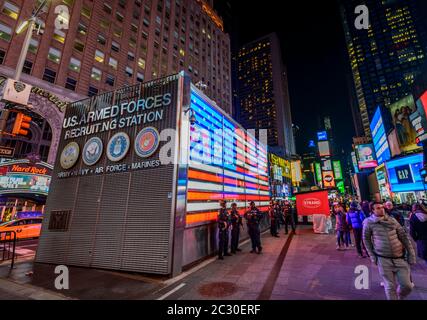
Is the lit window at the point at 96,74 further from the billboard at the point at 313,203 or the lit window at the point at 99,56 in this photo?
the billboard at the point at 313,203

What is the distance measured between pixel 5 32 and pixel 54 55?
173 inches

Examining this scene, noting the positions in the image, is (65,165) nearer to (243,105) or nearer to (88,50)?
(88,50)

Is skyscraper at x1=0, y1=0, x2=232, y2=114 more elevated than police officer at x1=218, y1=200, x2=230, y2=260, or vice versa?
skyscraper at x1=0, y1=0, x2=232, y2=114

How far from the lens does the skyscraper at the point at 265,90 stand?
144m

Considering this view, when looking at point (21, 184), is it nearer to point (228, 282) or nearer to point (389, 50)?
point (228, 282)

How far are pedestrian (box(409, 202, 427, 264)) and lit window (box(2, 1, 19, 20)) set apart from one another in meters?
38.0

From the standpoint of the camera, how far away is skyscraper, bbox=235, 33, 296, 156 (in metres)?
144

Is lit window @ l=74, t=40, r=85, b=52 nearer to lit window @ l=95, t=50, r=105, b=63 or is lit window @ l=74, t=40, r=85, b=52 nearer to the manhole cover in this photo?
lit window @ l=95, t=50, r=105, b=63

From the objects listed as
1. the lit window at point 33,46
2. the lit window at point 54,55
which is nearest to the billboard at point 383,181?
the lit window at point 54,55

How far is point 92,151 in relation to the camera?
29.2 feet

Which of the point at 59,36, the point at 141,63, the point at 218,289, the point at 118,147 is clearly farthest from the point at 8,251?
the point at 141,63

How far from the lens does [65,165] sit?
30.5 feet

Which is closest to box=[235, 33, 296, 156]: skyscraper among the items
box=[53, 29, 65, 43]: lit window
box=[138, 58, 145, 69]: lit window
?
box=[138, 58, 145, 69]: lit window

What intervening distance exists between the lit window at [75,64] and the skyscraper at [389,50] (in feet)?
486
